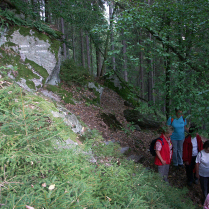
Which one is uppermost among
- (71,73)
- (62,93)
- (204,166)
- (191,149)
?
(71,73)

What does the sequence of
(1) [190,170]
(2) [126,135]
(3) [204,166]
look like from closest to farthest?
(3) [204,166]
(1) [190,170]
(2) [126,135]

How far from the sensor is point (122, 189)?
2.12 m

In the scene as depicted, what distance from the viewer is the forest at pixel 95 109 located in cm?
152

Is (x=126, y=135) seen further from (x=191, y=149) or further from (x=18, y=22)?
(x=18, y=22)

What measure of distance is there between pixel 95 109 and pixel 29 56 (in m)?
4.14

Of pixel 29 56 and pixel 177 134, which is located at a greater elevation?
pixel 29 56

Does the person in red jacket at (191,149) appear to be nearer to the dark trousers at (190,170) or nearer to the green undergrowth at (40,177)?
the dark trousers at (190,170)

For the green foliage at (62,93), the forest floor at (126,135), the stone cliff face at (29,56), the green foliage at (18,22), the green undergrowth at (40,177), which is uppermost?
the green foliage at (18,22)

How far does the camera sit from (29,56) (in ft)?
23.4

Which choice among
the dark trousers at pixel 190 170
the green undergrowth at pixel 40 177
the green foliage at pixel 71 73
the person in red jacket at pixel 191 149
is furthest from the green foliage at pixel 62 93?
the dark trousers at pixel 190 170

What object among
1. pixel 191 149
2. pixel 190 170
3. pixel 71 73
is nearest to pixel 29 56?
pixel 71 73

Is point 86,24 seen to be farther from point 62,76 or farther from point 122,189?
point 122,189

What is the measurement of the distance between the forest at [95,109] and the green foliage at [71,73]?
6 centimetres

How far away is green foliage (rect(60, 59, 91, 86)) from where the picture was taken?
863cm
